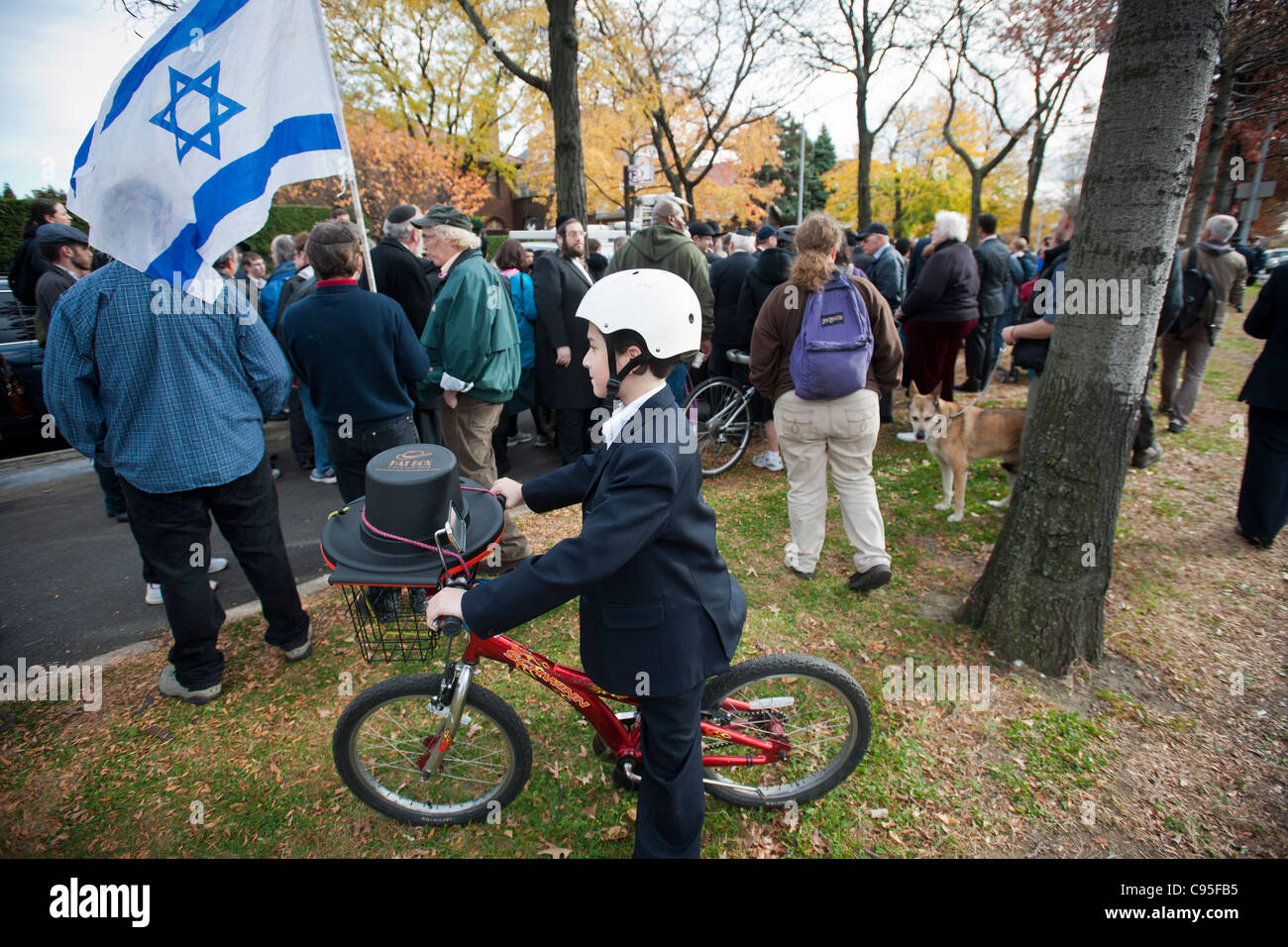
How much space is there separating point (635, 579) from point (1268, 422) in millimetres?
5184

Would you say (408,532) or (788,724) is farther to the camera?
(788,724)

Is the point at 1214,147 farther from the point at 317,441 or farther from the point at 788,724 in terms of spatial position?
the point at 317,441

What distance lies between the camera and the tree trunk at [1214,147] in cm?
851

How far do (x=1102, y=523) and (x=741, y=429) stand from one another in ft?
12.4

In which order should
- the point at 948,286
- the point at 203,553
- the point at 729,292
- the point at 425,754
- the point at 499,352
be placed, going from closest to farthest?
the point at 425,754 < the point at 203,553 < the point at 499,352 < the point at 948,286 < the point at 729,292

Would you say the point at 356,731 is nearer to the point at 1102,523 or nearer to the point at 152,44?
the point at 152,44

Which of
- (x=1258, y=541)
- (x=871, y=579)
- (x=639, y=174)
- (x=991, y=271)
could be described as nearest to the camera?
(x=871, y=579)

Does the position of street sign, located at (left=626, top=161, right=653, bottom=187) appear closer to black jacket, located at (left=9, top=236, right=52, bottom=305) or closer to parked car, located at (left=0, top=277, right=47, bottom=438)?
black jacket, located at (left=9, top=236, right=52, bottom=305)

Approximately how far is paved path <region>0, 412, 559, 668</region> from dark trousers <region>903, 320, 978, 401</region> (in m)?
4.35

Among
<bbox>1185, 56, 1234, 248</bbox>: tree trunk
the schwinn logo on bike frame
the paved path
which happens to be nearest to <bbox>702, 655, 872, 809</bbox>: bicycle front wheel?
the schwinn logo on bike frame

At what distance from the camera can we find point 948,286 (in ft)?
22.0

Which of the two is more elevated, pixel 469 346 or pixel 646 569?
pixel 469 346

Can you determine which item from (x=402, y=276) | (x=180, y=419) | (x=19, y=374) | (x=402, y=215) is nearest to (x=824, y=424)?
(x=180, y=419)

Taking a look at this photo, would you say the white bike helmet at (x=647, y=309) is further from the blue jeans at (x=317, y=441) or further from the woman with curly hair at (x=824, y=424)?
the blue jeans at (x=317, y=441)
